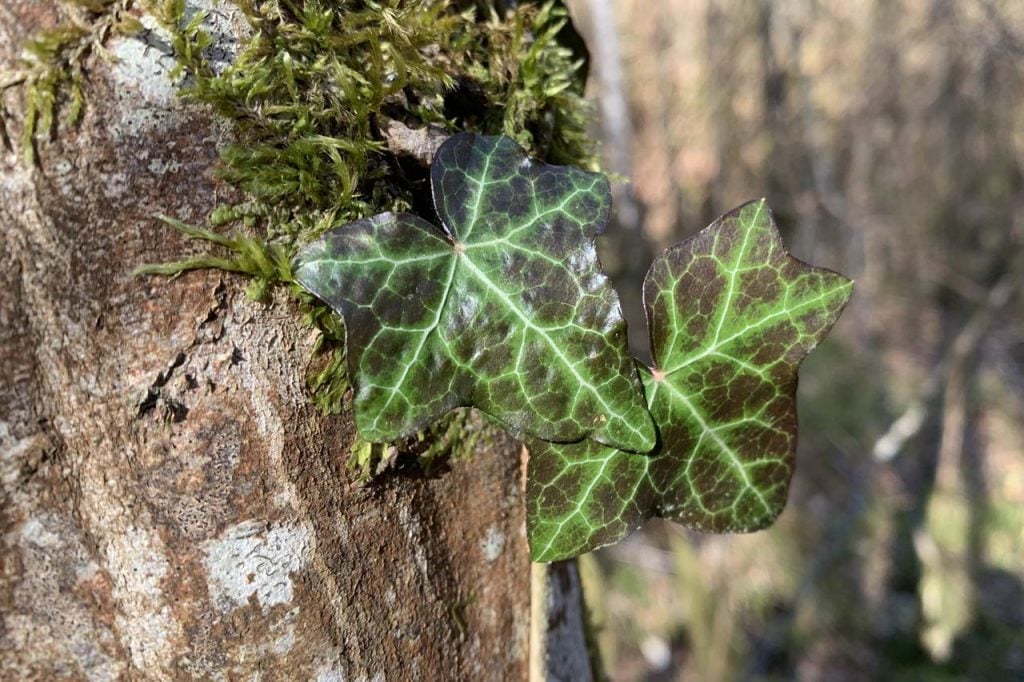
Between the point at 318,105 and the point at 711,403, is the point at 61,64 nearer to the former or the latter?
the point at 318,105

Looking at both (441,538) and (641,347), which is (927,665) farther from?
(441,538)

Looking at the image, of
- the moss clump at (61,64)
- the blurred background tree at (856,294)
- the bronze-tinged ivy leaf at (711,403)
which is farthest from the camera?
the blurred background tree at (856,294)

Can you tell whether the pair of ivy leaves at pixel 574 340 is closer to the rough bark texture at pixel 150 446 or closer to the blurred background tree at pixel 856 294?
the rough bark texture at pixel 150 446

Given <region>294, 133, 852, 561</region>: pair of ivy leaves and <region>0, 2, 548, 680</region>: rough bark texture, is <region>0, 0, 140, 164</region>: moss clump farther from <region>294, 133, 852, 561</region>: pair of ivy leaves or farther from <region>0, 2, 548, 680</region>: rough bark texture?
<region>294, 133, 852, 561</region>: pair of ivy leaves

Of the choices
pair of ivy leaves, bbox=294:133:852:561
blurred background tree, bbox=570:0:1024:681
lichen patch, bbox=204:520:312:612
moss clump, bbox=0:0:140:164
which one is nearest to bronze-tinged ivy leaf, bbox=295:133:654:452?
pair of ivy leaves, bbox=294:133:852:561

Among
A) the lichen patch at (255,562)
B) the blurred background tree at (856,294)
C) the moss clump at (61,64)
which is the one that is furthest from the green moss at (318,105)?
the blurred background tree at (856,294)

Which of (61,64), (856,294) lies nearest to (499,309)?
(61,64)

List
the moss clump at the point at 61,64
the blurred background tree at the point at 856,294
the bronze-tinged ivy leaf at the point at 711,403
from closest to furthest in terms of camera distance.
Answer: the moss clump at the point at 61,64 < the bronze-tinged ivy leaf at the point at 711,403 < the blurred background tree at the point at 856,294
